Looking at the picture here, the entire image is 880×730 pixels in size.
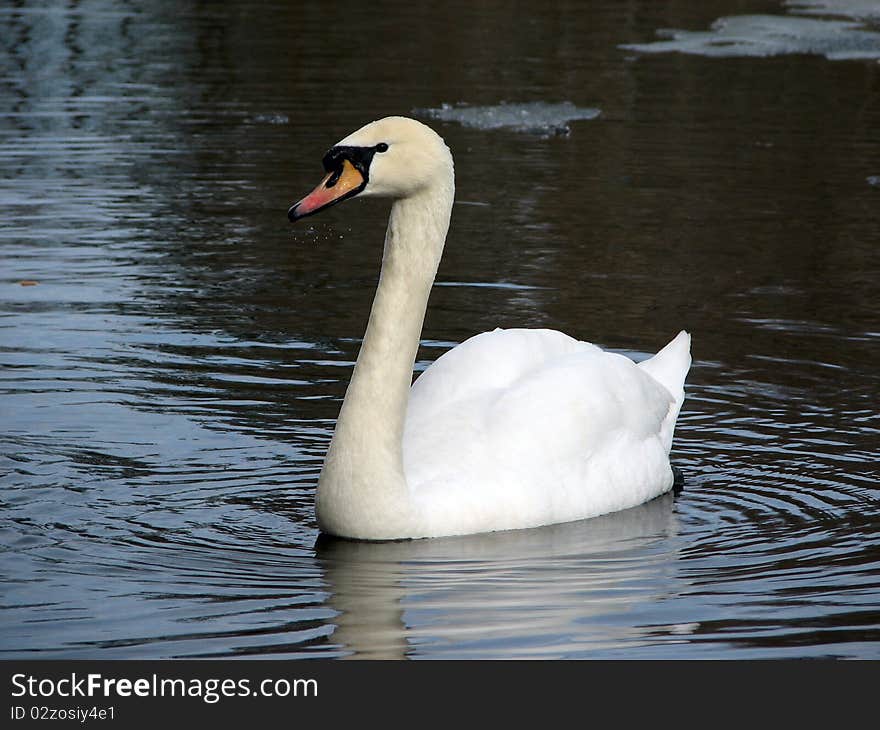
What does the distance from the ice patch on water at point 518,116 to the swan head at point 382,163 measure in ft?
33.9

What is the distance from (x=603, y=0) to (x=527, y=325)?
18.1 meters

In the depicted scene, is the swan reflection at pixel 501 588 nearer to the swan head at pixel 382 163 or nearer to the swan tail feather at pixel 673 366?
the swan tail feather at pixel 673 366

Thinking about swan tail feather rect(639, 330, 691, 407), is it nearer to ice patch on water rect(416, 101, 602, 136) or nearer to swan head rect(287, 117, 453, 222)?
swan head rect(287, 117, 453, 222)

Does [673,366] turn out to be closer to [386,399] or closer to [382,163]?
[386,399]

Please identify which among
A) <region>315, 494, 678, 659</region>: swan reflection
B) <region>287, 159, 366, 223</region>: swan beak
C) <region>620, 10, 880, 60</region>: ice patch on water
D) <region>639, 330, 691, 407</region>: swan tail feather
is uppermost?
<region>287, 159, 366, 223</region>: swan beak

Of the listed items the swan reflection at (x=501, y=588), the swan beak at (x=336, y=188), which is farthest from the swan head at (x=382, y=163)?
the swan reflection at (x=501, y=588)

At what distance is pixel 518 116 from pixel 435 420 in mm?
10207

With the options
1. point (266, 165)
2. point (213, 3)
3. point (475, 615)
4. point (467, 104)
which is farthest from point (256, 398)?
point (213, 3)

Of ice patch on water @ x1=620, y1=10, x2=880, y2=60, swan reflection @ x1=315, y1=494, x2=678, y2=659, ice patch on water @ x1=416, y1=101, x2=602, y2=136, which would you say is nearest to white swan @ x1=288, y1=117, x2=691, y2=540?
swan reflection @ x1=315, y1=494, x2=678, y2=659

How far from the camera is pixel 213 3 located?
2577 cm

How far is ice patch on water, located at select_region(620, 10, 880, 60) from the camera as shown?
68.6ft

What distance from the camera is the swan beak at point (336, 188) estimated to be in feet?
19.6

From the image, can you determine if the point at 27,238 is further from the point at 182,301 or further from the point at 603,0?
the point at 603,0

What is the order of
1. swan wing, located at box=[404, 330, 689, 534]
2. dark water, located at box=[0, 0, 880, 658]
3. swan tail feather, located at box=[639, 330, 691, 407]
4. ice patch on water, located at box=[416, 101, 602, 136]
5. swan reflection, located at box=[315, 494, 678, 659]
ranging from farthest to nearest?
ice patch on water, located at box=[416, 101, 602, 136]
swan tail feather, located at box=[639, 330, 691, 407]
swan wing, located at box=[404, 330, 689, 534]
dark water, located at box=[0, 0, 880, 658]
swan reflection, located at box=[315, 494, 678, 659]
